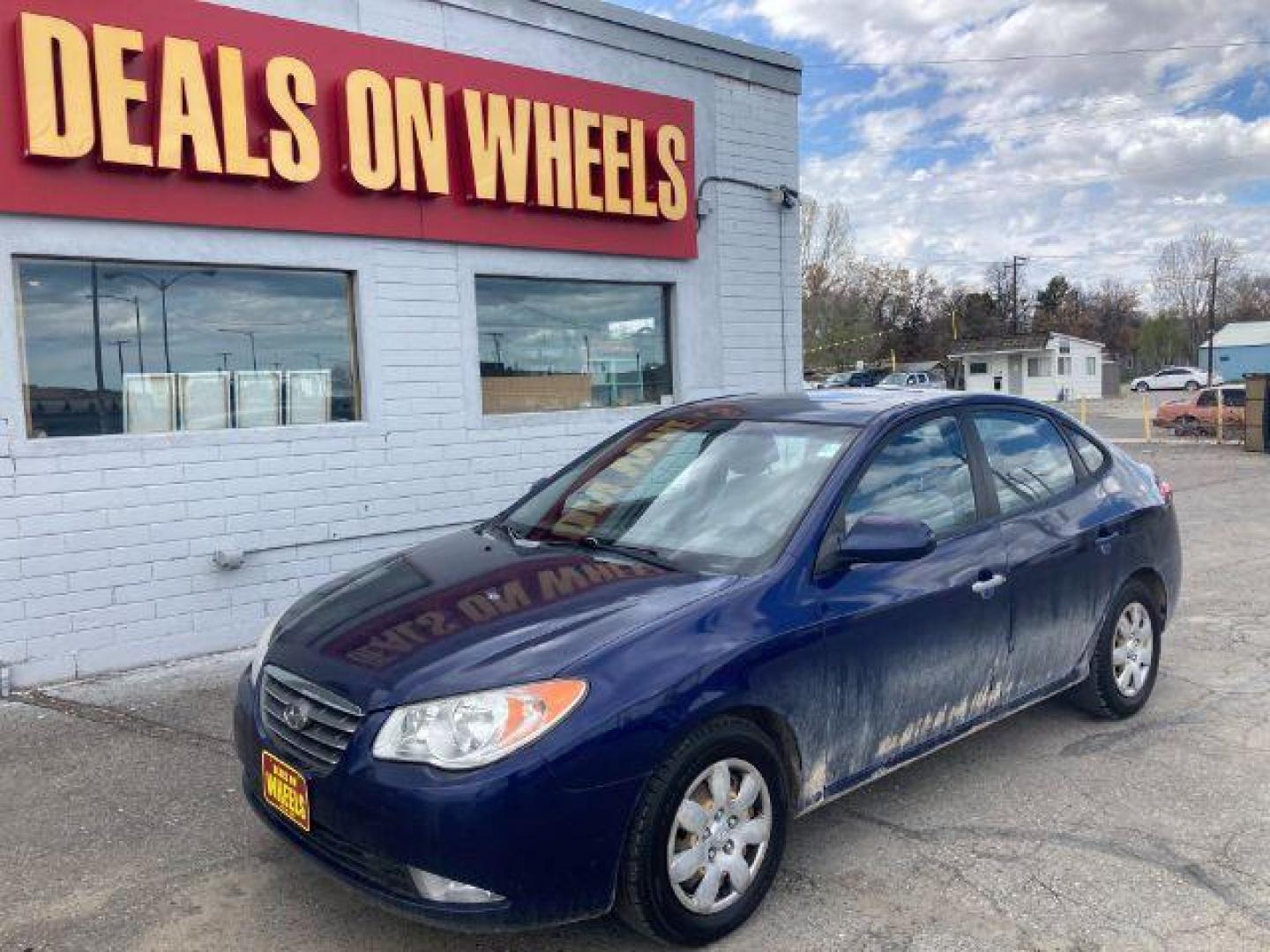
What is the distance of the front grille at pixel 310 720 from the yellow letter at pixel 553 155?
17.2 ft

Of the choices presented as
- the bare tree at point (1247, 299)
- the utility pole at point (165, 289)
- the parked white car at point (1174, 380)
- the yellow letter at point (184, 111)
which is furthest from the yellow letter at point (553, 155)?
the bare tree at point (1247, 299)

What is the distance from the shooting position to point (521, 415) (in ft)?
25.8

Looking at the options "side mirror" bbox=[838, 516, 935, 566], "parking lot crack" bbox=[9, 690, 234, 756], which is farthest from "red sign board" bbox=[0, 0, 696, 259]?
"side mirror" bbox=[838, 516, 935, 566]

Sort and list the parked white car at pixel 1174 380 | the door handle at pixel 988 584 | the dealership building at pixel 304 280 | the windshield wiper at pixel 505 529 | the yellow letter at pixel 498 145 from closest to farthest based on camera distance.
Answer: the door handle at pixel 988 584, the windshield wiper at pixel 505 529, the dealership building at pixel 304 280, the yellow letter at pixel 498 145, the parked white car at pixel 1174 380

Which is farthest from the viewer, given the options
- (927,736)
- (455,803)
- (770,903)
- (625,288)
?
(625,288)

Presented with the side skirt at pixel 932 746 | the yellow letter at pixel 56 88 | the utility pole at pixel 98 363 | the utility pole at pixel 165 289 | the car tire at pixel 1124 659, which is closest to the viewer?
the side skirt at pixel 932 746

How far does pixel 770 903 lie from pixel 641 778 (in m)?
0.81

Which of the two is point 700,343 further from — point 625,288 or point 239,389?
Answer: point 239,389

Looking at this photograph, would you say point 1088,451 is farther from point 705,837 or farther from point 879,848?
point 705,837

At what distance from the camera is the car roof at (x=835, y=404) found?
395 cm

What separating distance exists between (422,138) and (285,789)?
5.11 m

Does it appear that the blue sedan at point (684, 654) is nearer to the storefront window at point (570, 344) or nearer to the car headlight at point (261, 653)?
the car headlight at point (261, 653)

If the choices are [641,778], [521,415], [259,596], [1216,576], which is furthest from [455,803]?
[1216,576]

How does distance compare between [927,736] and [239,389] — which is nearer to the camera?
[927,736]
